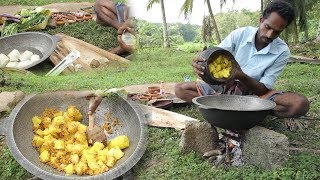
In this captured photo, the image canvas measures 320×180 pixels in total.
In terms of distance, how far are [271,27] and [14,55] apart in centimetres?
523

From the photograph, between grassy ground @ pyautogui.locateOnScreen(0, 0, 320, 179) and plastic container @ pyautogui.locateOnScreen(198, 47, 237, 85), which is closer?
grassy ground @ pyautogui.locateOnScreen(0, 0, 320, 179)

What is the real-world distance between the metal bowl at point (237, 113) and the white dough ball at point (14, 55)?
4.89 m

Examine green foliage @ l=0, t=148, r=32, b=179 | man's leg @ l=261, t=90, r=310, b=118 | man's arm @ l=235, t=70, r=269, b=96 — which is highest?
man's arm @ l=235, t=70, r=269, b=96

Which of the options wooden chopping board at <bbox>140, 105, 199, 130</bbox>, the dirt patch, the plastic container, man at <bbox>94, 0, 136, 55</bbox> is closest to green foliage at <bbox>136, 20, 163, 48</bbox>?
the dirt patch

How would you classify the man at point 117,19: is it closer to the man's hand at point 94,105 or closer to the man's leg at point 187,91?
the man's leg at point 187,91

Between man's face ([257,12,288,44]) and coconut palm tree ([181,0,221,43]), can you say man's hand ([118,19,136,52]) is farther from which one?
man's face ([257,12,288,44])

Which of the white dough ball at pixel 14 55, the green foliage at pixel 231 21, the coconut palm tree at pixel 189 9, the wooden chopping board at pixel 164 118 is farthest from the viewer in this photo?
the green foliage at pixel 231 21

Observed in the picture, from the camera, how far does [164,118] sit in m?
4.24

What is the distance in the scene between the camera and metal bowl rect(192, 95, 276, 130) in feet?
10.1

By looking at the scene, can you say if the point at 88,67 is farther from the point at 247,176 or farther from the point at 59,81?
the point at 247,176

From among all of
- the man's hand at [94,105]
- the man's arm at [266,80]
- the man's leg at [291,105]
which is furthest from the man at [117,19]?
the man's leg at [291,105]

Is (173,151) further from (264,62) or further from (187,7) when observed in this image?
(187,7)

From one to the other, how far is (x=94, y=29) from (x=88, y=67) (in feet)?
6.19

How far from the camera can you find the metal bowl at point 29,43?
25.3 feet
